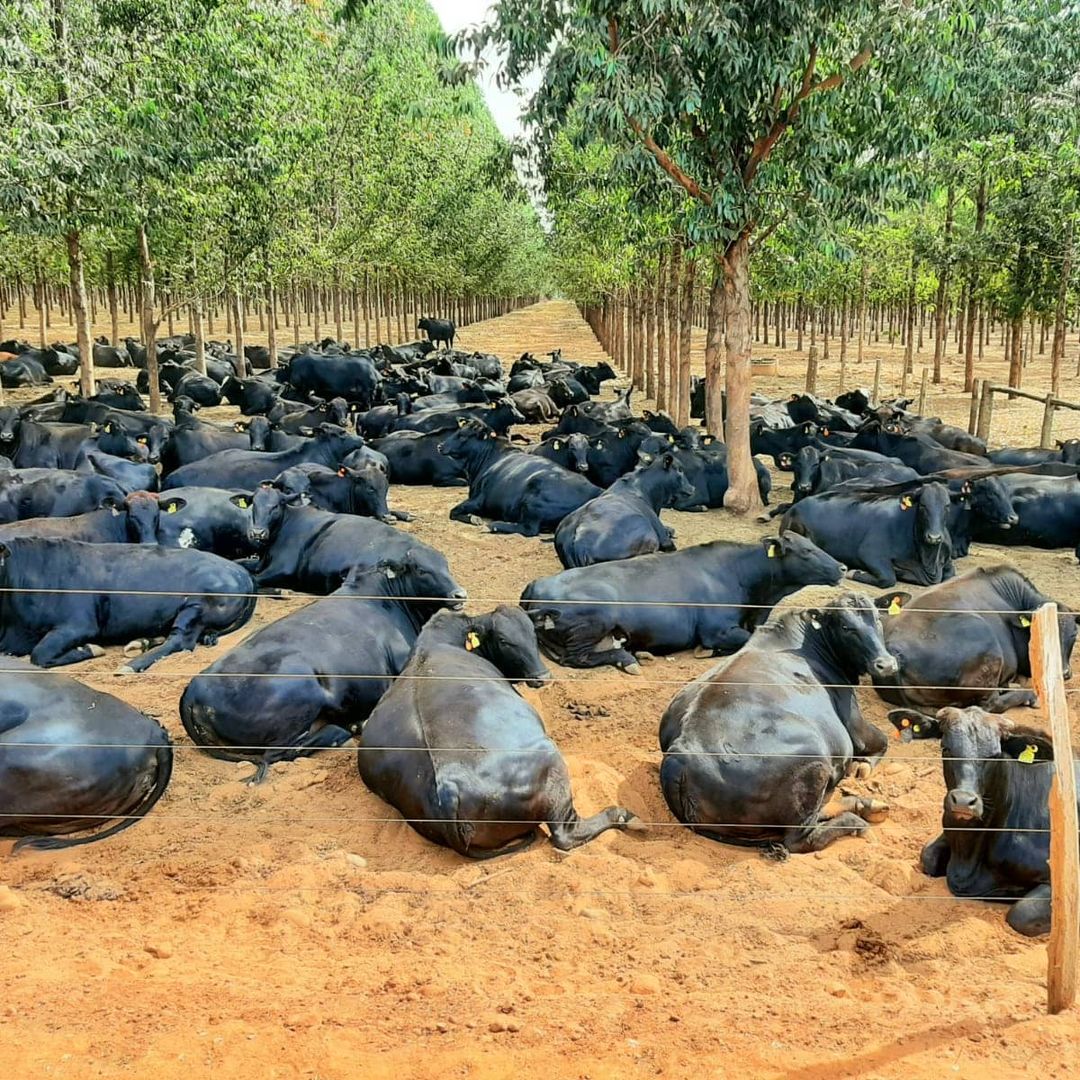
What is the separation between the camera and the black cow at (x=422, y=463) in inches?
656

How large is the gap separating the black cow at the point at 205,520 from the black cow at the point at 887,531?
19.5 feet

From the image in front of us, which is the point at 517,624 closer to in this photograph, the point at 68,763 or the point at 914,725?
the point at 914,725

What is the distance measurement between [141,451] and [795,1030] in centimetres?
1280

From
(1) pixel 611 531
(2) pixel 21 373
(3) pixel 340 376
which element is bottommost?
(1) pixel 611 531

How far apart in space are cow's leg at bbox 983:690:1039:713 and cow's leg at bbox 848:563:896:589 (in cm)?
352

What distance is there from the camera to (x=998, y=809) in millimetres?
5242

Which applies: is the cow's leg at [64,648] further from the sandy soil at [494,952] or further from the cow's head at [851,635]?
the cow's head at [851,635]

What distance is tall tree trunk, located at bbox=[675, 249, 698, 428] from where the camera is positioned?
18609mm

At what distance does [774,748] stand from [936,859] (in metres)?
1.00

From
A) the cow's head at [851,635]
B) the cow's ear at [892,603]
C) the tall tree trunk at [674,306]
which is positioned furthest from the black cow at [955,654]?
the tall tree trunk at [674,306]

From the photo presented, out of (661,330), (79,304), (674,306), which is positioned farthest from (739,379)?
(79,304)

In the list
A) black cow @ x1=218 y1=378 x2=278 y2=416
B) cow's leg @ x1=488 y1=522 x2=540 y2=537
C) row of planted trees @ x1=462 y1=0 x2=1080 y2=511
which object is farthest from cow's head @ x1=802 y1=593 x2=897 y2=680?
black cow @ x1=218 y1=378 x2=278 y2=416

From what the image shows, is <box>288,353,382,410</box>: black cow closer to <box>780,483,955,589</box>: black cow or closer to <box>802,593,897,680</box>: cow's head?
<box>780,483,955,589</box>: black cow

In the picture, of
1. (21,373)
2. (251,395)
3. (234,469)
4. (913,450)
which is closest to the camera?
(234,469)
